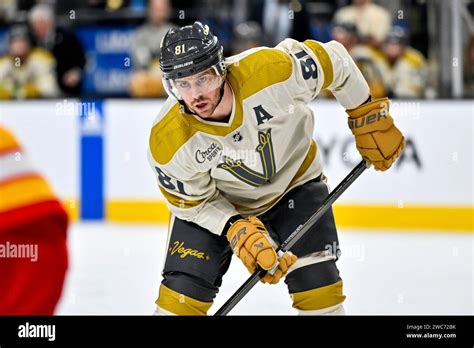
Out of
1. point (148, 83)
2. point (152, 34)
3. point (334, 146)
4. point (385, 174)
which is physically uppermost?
point (152, 34)

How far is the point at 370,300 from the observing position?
3346 mm

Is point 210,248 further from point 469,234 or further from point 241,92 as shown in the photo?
point 469,234

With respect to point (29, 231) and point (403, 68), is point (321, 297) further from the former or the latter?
point (403, 68)

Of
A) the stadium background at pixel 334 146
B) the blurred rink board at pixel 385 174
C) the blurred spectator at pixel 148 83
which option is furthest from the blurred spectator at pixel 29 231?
the blurred spectator at pixel 148 83

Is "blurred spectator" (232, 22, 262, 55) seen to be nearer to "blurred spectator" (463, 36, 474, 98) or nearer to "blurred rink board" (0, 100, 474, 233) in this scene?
"blurred rink board" (0, 100, 474, 233)

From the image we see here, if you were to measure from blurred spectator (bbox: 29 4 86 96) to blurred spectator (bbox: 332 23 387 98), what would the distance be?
1.57 meters

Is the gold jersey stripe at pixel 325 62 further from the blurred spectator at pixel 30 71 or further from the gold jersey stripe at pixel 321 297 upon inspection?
the blurred spectator at pixel 30 71

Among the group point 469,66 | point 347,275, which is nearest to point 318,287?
point 347,275

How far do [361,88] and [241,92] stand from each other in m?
0.41

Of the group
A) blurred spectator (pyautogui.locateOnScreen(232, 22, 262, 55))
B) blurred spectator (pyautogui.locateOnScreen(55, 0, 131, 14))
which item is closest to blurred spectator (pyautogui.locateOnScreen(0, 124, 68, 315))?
blurred spectator (pyautogui.locateOnScreen(232, 22, 262, 55))

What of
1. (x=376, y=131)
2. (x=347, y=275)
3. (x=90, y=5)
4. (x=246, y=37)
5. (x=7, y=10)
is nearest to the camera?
(x=376, y=131)

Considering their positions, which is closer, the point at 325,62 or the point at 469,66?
the point at 325,62

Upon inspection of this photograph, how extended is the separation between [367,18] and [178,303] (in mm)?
2811

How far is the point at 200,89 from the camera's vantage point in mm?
2361
